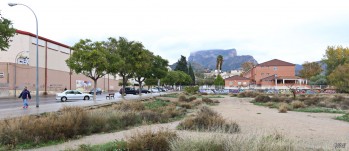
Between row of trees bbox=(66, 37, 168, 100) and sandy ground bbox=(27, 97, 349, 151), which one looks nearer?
sandy ground bbox=(27, 97, 349, 151)

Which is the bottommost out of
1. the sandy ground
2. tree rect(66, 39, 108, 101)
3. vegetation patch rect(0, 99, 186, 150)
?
the sandy ground

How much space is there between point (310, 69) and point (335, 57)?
13.7 metres

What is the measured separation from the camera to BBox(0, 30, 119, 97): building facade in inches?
1948

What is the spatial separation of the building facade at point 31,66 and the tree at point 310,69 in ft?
234

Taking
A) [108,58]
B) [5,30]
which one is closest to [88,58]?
[108,58]

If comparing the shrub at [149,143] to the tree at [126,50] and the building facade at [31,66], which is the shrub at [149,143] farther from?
the building facade at [31,66]

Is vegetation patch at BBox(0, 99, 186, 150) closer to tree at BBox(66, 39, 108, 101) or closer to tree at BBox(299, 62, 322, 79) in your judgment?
tree at BBox(66, 39, 108, 101)

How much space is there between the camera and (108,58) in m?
36.4

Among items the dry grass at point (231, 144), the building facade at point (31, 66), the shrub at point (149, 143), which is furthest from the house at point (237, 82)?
the dry grass at point (231, 144)

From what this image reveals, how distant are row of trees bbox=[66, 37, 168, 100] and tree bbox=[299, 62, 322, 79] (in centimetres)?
7564

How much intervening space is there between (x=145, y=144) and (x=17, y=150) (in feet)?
13.1

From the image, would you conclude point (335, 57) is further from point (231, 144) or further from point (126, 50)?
point (231, 144)

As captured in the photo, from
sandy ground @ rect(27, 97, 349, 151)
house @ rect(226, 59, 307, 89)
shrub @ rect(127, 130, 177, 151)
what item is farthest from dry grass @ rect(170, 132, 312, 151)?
house @ rect(226, 59, 307, 89)

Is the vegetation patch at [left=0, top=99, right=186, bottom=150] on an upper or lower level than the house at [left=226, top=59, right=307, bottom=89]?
lower
